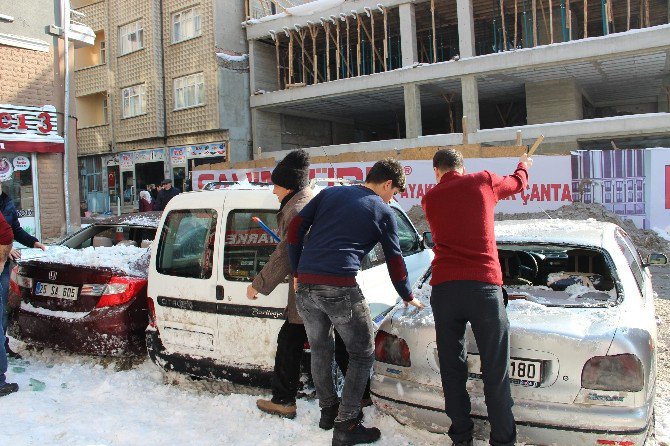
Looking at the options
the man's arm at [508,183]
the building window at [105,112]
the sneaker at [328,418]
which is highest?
the building window at [105,112]

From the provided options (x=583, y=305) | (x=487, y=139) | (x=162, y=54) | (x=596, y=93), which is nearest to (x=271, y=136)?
(x=162, y=54)

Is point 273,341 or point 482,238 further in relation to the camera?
point 273,341

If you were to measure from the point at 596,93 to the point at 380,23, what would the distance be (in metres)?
9.82

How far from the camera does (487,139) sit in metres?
18.5

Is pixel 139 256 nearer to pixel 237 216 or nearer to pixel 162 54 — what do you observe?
pixel 237 216

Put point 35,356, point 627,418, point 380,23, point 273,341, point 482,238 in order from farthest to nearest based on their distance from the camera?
point 380,23, point 35,356, point 273,341, point 482,238, point 627,418

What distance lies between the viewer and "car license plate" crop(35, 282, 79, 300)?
466 centimetres

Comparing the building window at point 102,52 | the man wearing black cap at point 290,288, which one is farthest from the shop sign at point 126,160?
the man wearing black cap at point 290,288

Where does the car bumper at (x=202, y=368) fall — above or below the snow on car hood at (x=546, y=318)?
below

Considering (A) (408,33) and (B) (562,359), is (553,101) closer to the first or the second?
(A) (408,33)

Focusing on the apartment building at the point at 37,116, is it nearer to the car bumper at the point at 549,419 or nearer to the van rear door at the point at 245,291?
the van rear door at the point at 245,291

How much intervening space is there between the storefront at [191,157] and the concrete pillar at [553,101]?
12.3 m

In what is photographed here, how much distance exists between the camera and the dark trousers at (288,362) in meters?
3.64

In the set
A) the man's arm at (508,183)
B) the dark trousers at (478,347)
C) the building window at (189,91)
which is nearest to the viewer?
the dark trousers at (478,347)
